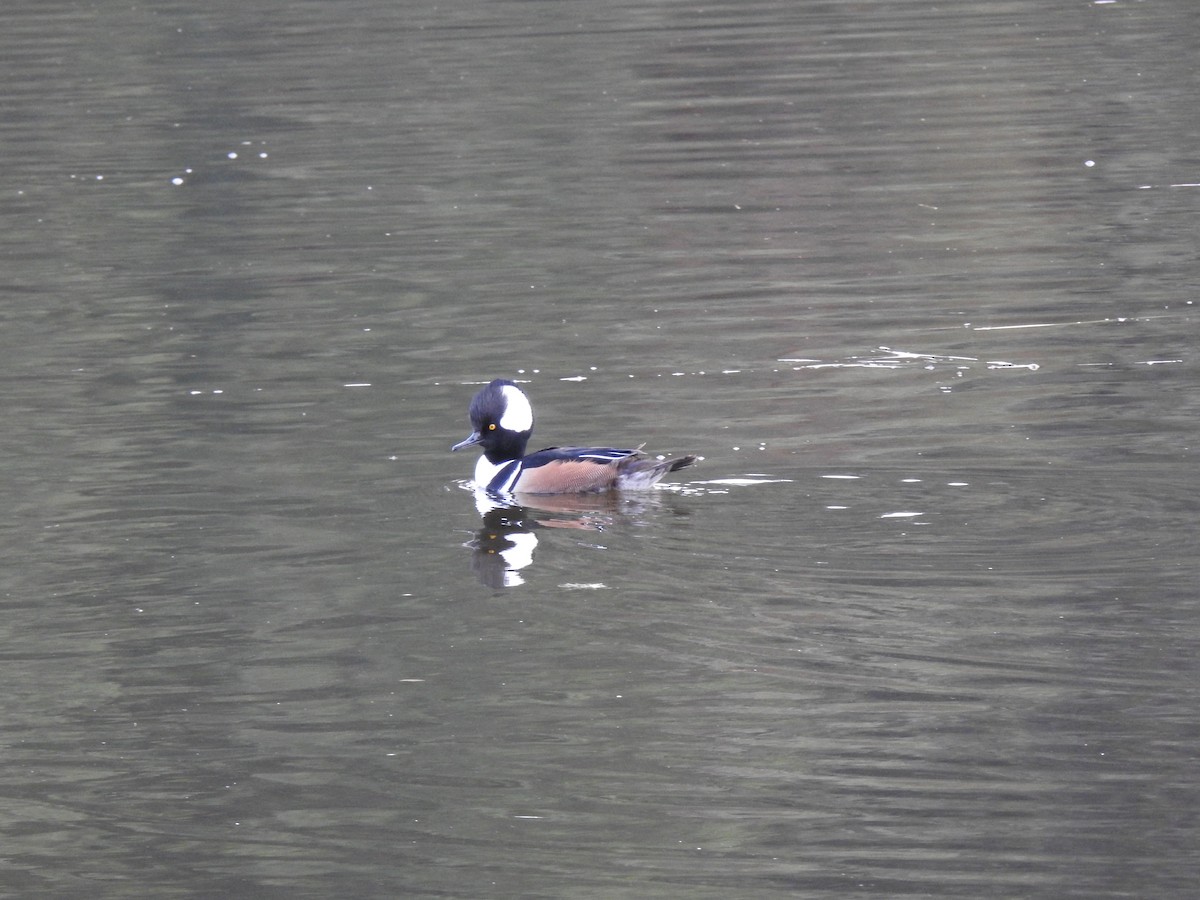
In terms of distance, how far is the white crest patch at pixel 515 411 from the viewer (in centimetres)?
1010

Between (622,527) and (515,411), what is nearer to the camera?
(622,527)

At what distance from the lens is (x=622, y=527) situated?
9.09m

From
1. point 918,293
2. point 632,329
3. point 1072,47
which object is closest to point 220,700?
point 632,329

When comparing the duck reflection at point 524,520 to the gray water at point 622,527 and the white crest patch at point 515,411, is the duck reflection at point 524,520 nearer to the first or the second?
Result: the gray water at point 622,527

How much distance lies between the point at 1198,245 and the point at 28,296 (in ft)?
28.7

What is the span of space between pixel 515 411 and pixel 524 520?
81 centimetres

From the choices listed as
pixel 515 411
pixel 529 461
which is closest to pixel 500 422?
pixel 515 411

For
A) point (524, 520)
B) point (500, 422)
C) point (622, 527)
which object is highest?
point (500, 422)

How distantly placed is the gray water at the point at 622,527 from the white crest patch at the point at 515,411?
39 cm

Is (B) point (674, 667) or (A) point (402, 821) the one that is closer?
(A) point (402, 821)

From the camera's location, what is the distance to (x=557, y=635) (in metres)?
7.77

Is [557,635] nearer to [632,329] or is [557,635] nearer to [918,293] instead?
[632,329]

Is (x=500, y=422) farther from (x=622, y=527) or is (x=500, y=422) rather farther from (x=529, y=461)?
(x=622, y=527)

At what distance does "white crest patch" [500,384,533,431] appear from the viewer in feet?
33.1
